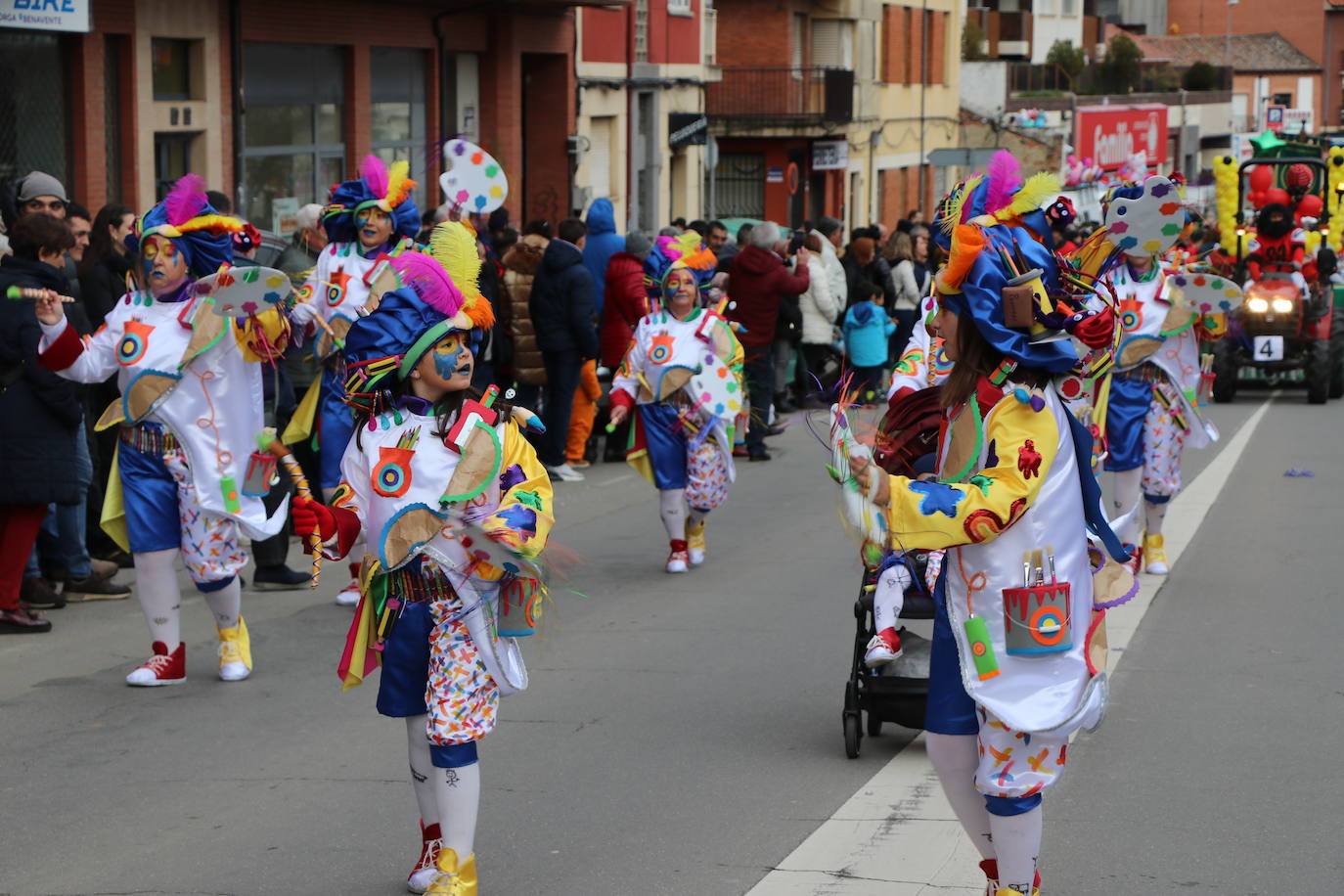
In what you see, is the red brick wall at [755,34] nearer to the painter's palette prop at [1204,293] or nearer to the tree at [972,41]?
the tree at [972,41]

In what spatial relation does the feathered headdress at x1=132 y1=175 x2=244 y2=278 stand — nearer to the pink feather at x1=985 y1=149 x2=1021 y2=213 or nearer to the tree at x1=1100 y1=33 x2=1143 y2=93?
the pink feather at x1=985 y1=149 x2=1021 y2=213

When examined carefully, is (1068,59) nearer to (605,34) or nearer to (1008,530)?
(605,34)

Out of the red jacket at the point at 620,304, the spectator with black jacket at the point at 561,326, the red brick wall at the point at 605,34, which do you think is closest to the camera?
the spectator with black jacket at the point at 561,326

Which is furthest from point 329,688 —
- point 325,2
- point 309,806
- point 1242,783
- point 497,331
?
point 325,2

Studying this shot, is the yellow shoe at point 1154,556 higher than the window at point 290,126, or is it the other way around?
the window at point 290,126

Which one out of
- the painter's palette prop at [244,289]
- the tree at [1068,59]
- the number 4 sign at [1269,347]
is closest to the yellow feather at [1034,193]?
the painter's palette prop at [244,289]

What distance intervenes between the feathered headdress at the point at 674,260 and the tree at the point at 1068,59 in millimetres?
57409

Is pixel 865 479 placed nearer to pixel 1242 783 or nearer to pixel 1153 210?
pixel 1242 783

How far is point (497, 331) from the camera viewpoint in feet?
46.6

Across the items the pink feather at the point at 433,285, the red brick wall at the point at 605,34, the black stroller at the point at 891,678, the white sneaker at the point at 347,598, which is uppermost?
the red brick wall at the point at 605,34

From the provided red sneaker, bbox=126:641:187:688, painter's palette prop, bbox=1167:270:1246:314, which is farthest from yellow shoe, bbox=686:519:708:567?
red sneaker, bbox=126:641:187:688

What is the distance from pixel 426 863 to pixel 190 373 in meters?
3.12

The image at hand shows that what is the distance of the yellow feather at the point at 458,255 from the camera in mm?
5473

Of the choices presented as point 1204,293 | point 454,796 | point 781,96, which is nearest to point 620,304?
point 1204,293
